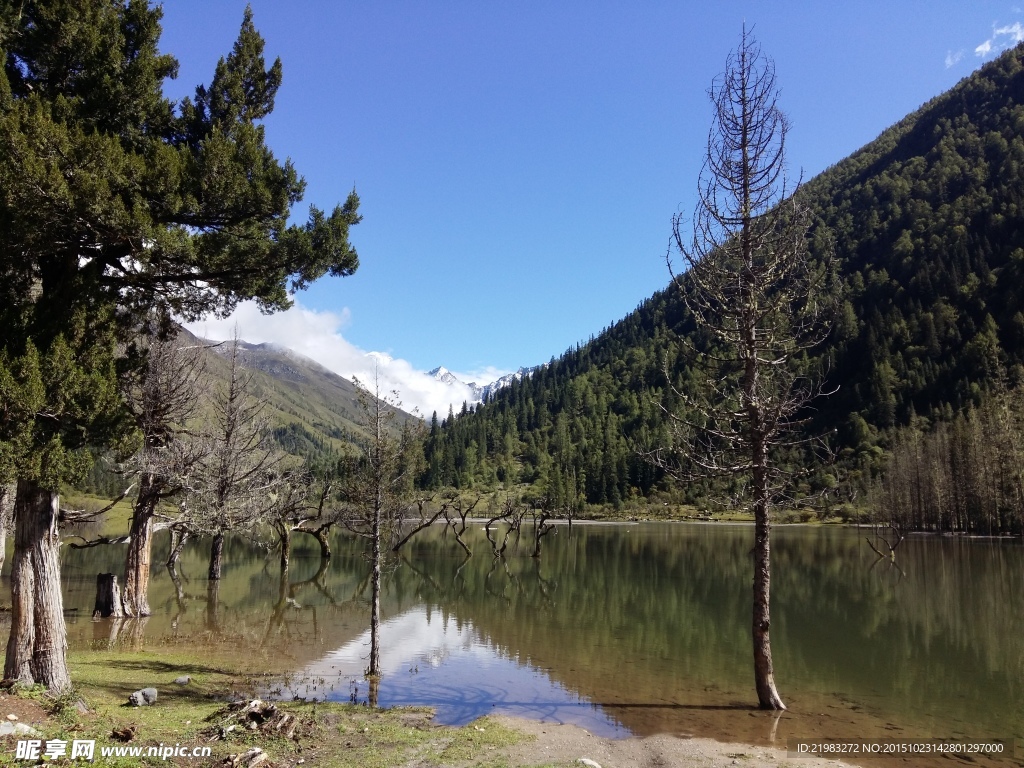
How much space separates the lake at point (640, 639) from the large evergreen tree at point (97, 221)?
385 inches

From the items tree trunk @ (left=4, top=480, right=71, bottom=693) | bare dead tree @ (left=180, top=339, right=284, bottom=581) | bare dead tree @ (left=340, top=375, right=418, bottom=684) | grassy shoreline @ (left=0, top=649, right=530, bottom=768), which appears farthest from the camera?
bare dead tree @ (left=180, top=339, right=284, bottom=581)

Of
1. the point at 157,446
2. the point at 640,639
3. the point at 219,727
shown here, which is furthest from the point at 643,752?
the point at 157,446

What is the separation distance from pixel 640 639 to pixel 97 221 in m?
23.8

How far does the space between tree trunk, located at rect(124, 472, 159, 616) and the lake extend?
67.3 inches

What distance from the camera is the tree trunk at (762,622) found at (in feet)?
51.2

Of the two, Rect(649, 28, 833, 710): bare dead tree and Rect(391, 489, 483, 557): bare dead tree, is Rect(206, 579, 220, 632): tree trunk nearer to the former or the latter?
Rect(391, 489, 483, 557): bare dead tree

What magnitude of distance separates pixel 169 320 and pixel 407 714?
11163mm

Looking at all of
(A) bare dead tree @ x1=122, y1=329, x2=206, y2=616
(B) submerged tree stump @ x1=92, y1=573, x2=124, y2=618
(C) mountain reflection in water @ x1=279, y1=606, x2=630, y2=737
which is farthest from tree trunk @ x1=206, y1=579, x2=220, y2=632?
(C) mountain reflection in water @ x1=279, y1=606, x2=630, y2=737

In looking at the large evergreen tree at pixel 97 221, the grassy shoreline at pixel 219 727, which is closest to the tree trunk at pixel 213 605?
the grassy shoreline at pixel 219 727

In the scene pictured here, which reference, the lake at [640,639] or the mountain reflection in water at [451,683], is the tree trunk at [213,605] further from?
the mountain reflection in water at [451,683]

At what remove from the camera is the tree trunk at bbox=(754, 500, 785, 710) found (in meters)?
15.6

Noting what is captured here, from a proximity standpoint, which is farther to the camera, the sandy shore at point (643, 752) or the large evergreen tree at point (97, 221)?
the sandy shore at point (643, 752)

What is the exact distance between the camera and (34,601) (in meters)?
11.6

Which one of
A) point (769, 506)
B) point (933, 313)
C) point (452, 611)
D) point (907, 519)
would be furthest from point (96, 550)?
point (933, 313)
